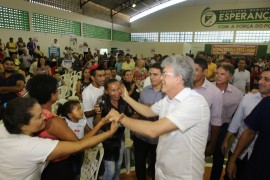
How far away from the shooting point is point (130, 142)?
3168mm

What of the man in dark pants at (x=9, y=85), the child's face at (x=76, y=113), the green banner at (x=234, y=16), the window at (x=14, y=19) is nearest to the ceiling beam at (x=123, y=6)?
the green banner at (x=234, y=16)

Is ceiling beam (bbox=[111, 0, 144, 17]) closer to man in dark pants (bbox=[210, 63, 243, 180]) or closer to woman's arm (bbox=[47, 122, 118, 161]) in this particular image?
man in dark pants (bbox=[210, 63, 243, 180])

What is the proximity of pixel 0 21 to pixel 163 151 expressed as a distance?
11067 millimetres

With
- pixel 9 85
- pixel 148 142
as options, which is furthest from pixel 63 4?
pixel 148 142

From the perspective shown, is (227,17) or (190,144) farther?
(227,17)

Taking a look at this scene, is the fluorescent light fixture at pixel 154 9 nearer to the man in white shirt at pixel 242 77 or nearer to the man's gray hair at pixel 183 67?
Result: the man in white shirt at pixel 242 77

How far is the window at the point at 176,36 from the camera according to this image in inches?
801

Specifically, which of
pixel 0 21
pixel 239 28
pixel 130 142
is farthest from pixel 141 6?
pixel 130 142

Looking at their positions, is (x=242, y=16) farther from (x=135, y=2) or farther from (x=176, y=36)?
(x=135, y=2)

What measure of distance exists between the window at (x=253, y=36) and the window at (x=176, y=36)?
4.44 meters

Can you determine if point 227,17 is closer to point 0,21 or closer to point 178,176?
point 0,21

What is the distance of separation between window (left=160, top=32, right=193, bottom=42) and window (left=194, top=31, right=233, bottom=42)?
703 mm

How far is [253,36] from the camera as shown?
1806 cm

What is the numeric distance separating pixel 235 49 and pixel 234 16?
3552 mm
